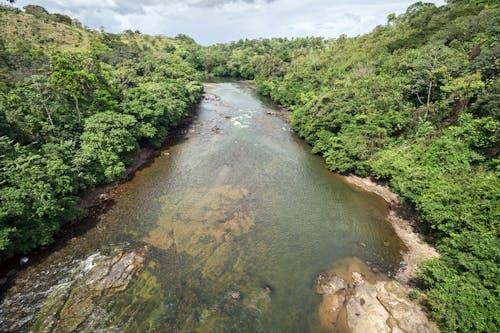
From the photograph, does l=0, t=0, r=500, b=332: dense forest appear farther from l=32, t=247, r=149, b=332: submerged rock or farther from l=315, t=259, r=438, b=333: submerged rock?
l=32, t=247, r=149, b=332: submerged rock

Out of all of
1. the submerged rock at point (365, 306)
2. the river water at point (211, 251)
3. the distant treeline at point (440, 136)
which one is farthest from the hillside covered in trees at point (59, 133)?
the distant treeline at point (440, 136)

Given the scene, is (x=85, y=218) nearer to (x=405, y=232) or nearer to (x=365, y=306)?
(x=365, y=306)

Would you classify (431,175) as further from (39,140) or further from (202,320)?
(39,140)

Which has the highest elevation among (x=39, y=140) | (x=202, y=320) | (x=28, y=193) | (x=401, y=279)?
(x=39, y=140)

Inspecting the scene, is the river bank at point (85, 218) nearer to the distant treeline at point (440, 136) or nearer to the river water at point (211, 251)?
the river water at point (211, 251)

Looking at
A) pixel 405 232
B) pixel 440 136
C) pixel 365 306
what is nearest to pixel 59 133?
pixel 365 306

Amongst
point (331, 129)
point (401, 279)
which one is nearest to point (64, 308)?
point (401, 279)
